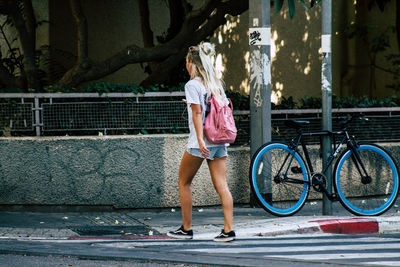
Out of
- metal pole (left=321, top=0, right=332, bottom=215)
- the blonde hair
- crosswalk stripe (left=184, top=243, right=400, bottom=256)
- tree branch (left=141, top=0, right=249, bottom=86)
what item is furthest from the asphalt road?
tree branch (left=141, top=0, right=249, bottom=86)

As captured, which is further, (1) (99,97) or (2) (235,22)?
(2) (235,22)

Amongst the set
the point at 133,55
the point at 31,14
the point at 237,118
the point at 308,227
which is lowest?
the point at 308,227

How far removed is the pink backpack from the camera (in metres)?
6.49

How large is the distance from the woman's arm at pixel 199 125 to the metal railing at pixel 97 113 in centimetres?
220

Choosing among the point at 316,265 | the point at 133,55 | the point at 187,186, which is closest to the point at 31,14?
the point at 133,55

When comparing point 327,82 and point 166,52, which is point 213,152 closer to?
point 327,82

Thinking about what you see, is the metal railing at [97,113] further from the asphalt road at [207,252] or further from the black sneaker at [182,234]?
the asphalt road at [207,252]


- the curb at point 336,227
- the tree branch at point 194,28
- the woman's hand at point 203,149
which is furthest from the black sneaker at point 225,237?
the tree branch at point 194,28

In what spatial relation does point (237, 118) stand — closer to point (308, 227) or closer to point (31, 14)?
point (308, 227)

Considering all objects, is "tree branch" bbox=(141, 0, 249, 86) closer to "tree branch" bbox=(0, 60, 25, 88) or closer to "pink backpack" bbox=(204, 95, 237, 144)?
"tree branch" bbox=(0, 60, 25, 88)

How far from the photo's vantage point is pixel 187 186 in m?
6.78

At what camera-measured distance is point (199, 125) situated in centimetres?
644

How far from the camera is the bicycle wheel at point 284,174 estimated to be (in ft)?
26.2

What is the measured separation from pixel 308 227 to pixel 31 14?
231 inches
